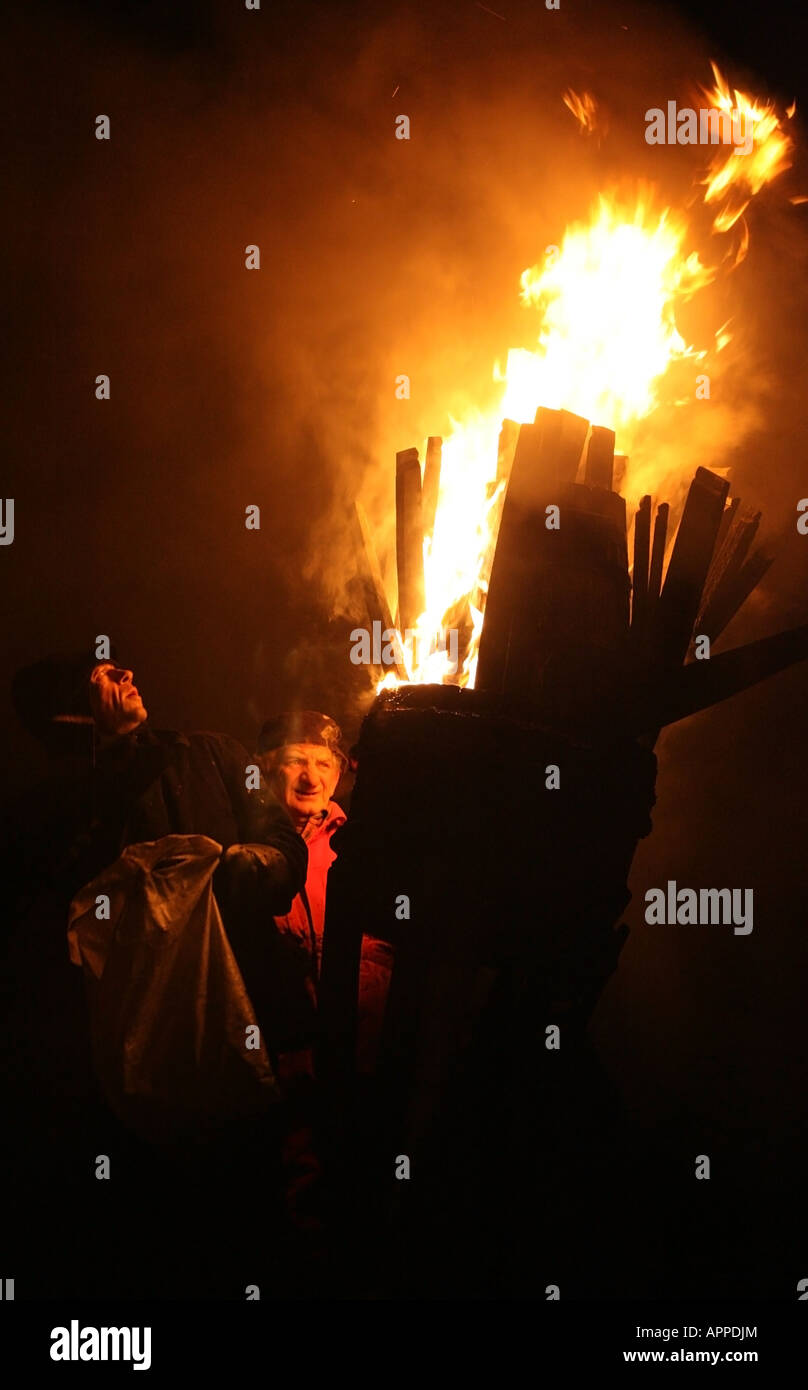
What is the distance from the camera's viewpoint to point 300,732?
7.47 metres

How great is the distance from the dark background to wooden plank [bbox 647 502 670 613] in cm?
316

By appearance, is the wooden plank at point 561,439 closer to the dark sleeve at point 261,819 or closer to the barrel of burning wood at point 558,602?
the barrel of burning wood at point 558,602

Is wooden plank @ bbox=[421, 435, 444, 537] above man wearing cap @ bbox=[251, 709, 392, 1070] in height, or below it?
above

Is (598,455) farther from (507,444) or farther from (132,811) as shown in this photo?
(132,811)

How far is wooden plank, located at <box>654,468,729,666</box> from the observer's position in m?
5.32

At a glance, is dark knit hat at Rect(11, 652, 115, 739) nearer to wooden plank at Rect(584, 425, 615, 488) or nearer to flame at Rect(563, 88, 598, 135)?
wooden plank at Rect(584, 425, 615, 488)

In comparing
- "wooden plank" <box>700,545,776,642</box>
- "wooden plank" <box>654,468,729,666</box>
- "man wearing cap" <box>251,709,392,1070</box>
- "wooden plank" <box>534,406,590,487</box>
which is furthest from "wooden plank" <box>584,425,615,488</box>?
"man wearing cap" <box>251,709,392,1070</box>

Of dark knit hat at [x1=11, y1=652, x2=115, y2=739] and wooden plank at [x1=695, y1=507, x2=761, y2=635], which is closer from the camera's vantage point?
wooden plank at [x1=695, y1=507, x2=761, y2=635]

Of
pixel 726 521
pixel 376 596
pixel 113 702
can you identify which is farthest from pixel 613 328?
pixel 113 702

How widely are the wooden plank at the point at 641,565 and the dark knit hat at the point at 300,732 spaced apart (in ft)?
9.25

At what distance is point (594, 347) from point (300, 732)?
11.8 feet

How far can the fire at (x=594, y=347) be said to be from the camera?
6406 mm
